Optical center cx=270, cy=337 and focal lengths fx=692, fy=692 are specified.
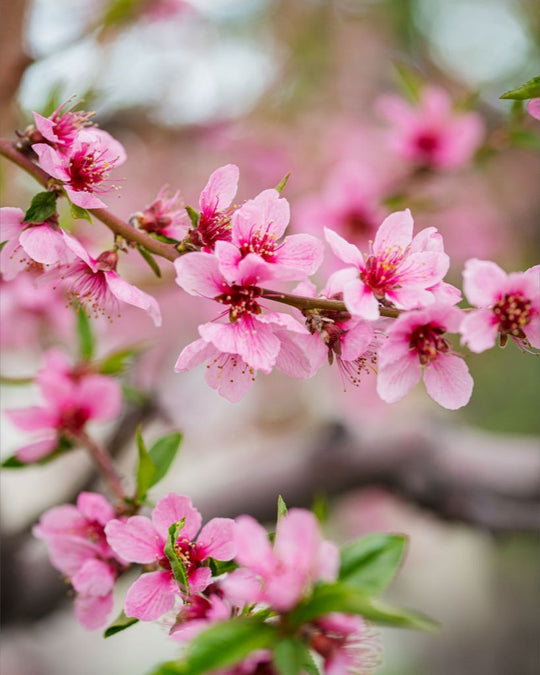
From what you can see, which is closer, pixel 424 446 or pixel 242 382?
pixel 242 382

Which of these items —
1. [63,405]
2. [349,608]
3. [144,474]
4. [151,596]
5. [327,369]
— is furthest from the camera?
[327,369]

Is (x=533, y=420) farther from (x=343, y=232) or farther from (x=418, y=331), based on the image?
(x=418, y=331)

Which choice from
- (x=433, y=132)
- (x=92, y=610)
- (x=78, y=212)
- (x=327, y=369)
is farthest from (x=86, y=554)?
(x=327, y=369)

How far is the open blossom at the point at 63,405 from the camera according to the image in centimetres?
63

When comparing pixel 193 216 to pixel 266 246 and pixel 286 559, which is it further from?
pixel 286 559

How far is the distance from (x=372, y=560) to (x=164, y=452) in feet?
0.75

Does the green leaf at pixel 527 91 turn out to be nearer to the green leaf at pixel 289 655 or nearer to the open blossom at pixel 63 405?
the green leaf at pixel 289 655

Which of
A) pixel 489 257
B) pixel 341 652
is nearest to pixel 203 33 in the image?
pixel 489 257

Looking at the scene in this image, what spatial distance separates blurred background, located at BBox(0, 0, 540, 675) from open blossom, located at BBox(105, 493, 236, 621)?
90mm

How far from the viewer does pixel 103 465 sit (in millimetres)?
603

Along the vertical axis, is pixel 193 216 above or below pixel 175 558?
above

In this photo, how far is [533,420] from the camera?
2.53 m

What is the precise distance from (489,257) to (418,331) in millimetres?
1207

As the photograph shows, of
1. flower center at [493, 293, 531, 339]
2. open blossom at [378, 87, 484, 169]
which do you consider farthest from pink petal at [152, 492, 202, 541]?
open blossom at [378, 87, 484, 169]
